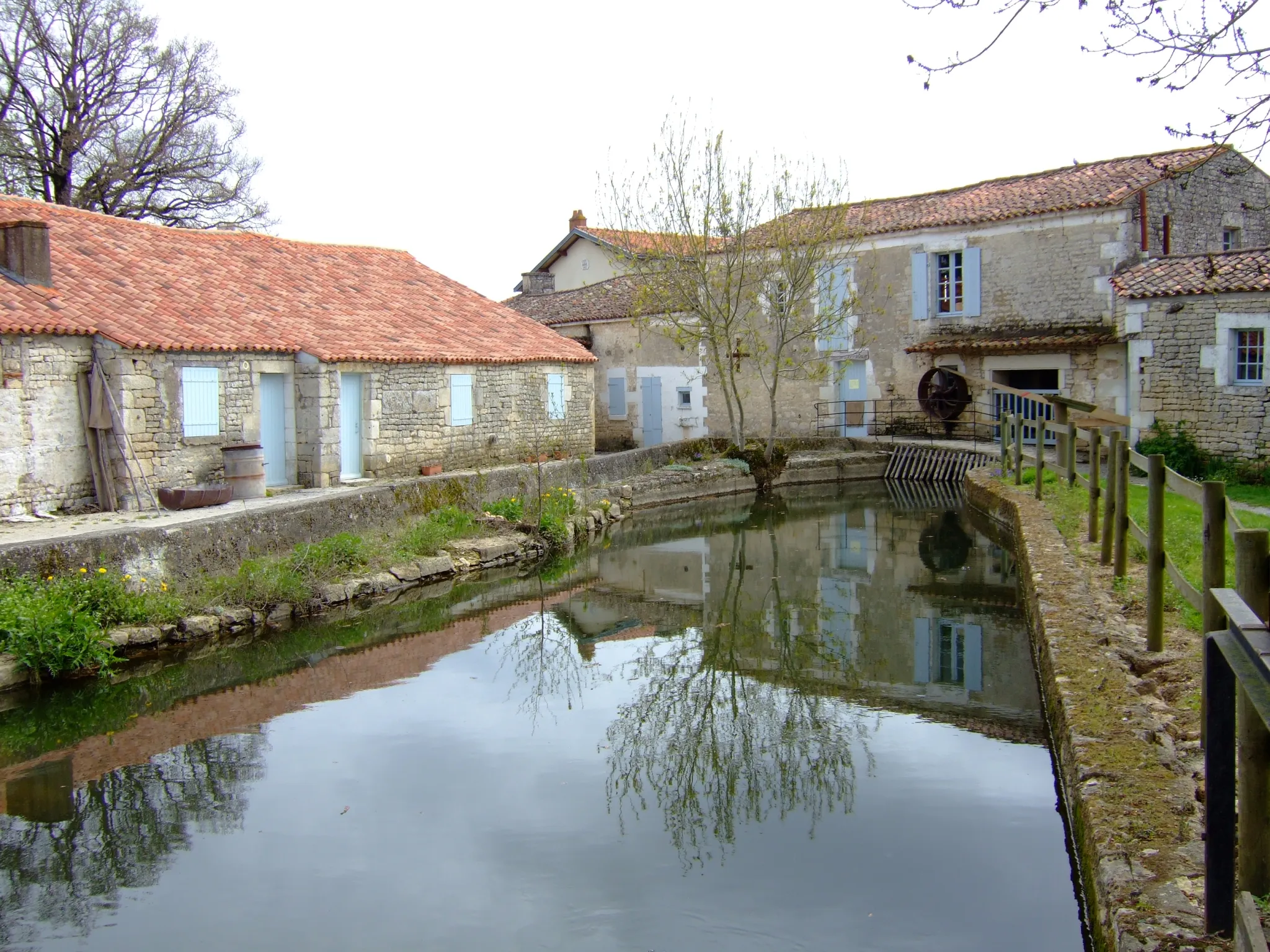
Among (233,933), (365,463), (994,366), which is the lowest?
(233,933)

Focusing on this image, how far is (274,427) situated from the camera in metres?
15.7

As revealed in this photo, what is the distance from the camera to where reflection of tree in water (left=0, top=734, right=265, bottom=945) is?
5.46 meters

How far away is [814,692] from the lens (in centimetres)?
845

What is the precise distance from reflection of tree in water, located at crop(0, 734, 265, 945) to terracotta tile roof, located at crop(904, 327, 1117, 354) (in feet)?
56.5

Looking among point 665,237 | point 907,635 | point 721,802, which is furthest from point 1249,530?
point 665,237

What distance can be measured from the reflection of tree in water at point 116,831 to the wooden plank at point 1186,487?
18.4 feet

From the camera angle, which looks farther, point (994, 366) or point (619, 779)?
point (994, 366)

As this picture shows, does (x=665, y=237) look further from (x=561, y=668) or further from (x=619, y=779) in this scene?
(x=619, y=779)

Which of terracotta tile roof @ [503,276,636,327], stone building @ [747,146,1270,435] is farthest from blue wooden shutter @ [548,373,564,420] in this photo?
stone building @ [747,146,1270,435]

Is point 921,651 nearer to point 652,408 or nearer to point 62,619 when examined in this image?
point 62,619

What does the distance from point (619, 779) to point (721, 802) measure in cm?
73

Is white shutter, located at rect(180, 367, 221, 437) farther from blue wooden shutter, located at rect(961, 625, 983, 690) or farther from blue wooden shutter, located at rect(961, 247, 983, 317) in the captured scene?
blue wooden shutter, located at rect(961, 247, 983, 317)

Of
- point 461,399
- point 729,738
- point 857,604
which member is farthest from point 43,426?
point 857,604

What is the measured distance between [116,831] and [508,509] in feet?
29.7
